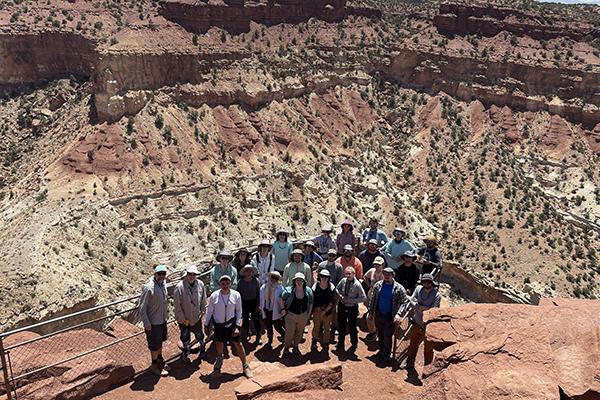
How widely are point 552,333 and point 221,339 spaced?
5.71 meters

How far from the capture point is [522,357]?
22.2 ft

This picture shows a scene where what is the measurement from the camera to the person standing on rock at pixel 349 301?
1060 centimetres

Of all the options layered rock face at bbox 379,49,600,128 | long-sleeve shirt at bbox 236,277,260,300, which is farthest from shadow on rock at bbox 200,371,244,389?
layered rock face at bbox 379,49,600,128

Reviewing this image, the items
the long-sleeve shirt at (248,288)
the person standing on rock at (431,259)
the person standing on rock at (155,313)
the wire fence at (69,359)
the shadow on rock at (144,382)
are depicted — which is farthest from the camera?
the person standing on rock at (431,259)

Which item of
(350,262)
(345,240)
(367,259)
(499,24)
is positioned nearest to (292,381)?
(350,262)

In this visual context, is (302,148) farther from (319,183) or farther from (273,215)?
(273,215)

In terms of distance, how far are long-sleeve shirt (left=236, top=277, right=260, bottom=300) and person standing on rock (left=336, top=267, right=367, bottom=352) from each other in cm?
167

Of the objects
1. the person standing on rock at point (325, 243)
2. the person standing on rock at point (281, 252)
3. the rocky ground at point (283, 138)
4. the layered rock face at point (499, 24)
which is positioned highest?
the layered rock face at point (499, 24)

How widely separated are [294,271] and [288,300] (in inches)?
33.8

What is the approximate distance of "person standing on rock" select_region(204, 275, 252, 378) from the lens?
9805mm

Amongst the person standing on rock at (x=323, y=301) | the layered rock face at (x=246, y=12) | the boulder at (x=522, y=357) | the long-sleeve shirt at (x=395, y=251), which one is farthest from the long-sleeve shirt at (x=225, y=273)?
the layered rock face at (x=246, y=12)

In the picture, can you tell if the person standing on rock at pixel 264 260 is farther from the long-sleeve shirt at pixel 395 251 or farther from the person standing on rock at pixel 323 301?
the long-sleeve shirt at pixel 395 251

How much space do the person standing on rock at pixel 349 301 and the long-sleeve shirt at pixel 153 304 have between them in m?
3.41

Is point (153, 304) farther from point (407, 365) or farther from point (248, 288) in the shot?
point (407, 365)
